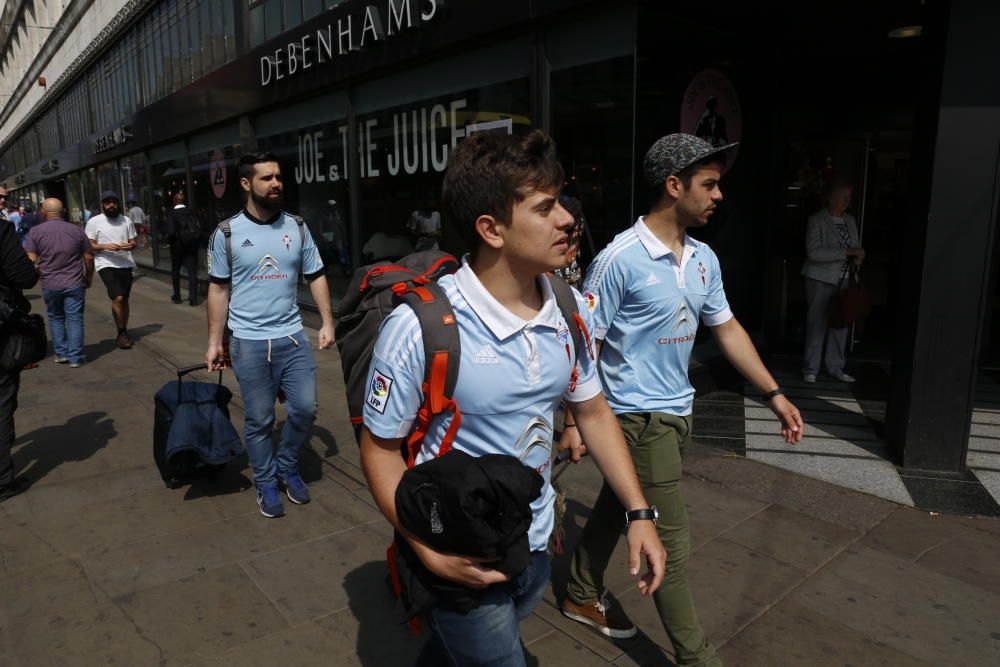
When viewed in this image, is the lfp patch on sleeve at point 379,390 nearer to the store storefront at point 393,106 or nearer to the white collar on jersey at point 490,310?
the white collar on jersey at point 490,310

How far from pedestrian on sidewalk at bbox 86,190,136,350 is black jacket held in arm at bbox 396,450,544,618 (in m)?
8.60

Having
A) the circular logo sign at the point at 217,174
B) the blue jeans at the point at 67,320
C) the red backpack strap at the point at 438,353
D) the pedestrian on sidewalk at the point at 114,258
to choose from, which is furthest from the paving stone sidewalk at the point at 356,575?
the circular logo sign at the point at 217,174

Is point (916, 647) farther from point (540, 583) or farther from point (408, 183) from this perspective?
point (408, 183)

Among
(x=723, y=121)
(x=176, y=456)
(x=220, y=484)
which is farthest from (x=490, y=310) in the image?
(x=723, y=121)

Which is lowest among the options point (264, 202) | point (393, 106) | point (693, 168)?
point (264, 202)

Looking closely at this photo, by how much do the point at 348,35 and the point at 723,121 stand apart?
448cm

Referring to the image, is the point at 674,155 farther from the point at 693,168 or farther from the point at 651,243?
the point at 651,243

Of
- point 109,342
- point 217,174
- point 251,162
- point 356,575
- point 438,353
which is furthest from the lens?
point 217,174

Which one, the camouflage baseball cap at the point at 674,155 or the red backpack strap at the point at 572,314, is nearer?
the red backpack strap at the point at 572,314

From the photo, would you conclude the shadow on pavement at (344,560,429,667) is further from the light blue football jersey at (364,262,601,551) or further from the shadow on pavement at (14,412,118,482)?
the shadow on pavement at (14,412,118,482)

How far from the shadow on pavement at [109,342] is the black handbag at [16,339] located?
14.3ft

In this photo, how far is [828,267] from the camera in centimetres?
675

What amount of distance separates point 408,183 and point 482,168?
657 cm

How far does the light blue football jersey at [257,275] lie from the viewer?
402cm
